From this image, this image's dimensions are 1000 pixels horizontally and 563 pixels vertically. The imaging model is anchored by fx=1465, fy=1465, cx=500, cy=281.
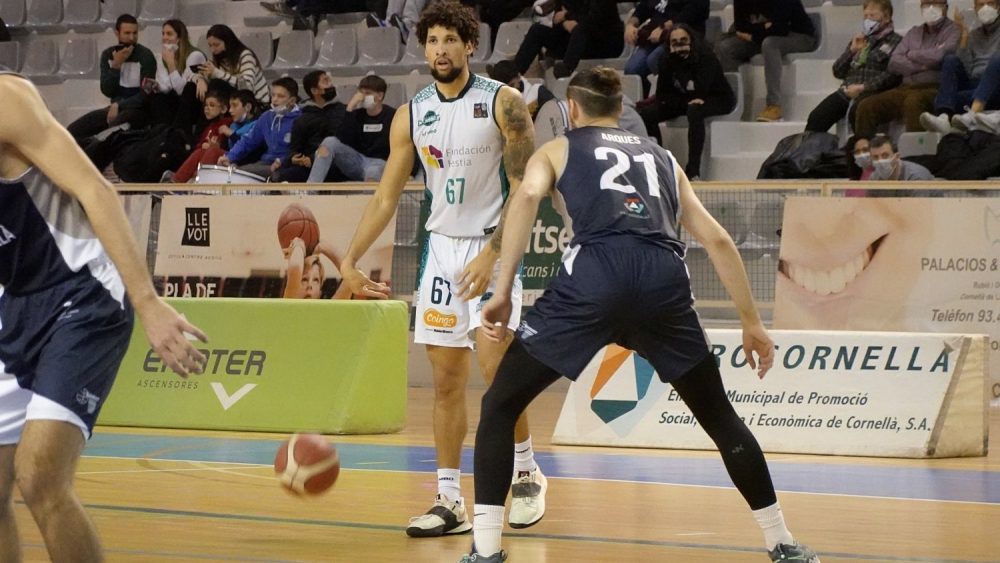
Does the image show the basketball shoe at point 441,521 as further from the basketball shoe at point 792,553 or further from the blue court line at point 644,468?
the blue court line at point 644,468

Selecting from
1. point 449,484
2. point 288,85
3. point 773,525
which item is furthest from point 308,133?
point 773,525

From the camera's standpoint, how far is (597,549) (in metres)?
6.07

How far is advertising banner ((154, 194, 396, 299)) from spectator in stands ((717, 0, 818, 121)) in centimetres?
460

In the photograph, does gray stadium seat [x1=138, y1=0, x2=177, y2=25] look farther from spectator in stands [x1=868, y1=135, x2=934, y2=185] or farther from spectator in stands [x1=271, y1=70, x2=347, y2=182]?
spectator in stands [x1=868, y1=135, x2=934, y2=185]

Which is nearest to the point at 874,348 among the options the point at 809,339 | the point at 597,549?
the point at 809,339

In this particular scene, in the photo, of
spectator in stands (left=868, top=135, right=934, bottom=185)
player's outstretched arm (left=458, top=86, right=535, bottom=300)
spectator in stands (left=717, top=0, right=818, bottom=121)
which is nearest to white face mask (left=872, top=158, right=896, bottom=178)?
spectator in stands (left=868, top=135, right=934, bottom=185)

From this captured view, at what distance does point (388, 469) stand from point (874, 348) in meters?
3.42

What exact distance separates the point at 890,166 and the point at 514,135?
704cm

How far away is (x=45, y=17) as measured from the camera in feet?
72.3

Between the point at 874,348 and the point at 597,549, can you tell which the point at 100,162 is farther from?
the point at 597,549

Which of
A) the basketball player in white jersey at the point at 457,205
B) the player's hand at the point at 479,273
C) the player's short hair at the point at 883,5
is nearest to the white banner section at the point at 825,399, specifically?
the basketball player in white jersey at the point at 457,205

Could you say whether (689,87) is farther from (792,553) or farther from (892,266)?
(792,553)

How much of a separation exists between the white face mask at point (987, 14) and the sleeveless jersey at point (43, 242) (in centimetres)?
1155

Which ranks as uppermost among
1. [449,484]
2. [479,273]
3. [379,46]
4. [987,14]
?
[987,14]
